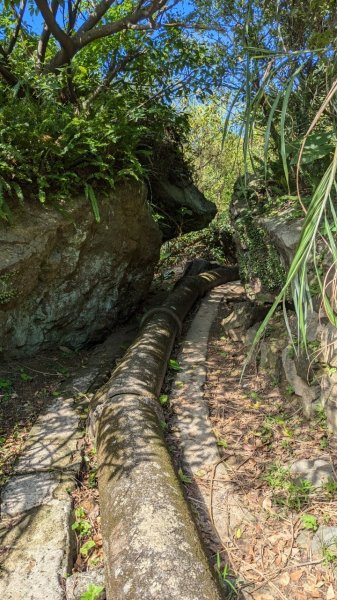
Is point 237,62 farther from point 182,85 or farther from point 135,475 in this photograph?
point 135,475

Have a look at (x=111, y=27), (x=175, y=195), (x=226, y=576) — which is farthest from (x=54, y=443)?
(x=175, y=195)

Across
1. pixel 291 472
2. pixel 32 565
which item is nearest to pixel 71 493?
pixel 32 565

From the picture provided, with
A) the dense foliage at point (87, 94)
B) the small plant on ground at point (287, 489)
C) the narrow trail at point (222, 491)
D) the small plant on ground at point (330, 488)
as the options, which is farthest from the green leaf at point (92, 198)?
the small plant on ground at point (330, 488)

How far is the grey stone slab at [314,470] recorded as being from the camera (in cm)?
290

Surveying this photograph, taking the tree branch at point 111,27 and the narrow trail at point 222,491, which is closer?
the narrow trail at point 222,491

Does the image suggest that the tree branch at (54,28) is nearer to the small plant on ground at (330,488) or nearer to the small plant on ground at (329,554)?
the small plant on ground at (330,488)

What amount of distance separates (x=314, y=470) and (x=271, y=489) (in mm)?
336

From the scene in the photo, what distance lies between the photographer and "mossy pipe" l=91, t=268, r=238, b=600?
2014 mm

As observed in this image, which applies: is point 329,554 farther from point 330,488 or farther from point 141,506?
point 141,506

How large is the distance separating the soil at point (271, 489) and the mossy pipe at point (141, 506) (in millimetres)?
466

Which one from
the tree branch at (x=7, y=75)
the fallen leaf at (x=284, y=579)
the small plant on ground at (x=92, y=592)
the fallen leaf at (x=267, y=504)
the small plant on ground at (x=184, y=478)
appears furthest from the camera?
the tree branch at (x=7, y=75)

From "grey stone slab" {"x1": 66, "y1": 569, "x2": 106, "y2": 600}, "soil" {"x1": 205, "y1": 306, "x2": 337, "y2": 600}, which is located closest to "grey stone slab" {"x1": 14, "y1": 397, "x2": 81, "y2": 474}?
"grey stone slab" {"x1": 66, "y1": 569, "x2": 106, "y2": 600}

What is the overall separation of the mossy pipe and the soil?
1.53 ft

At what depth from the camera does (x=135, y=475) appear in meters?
2.67
